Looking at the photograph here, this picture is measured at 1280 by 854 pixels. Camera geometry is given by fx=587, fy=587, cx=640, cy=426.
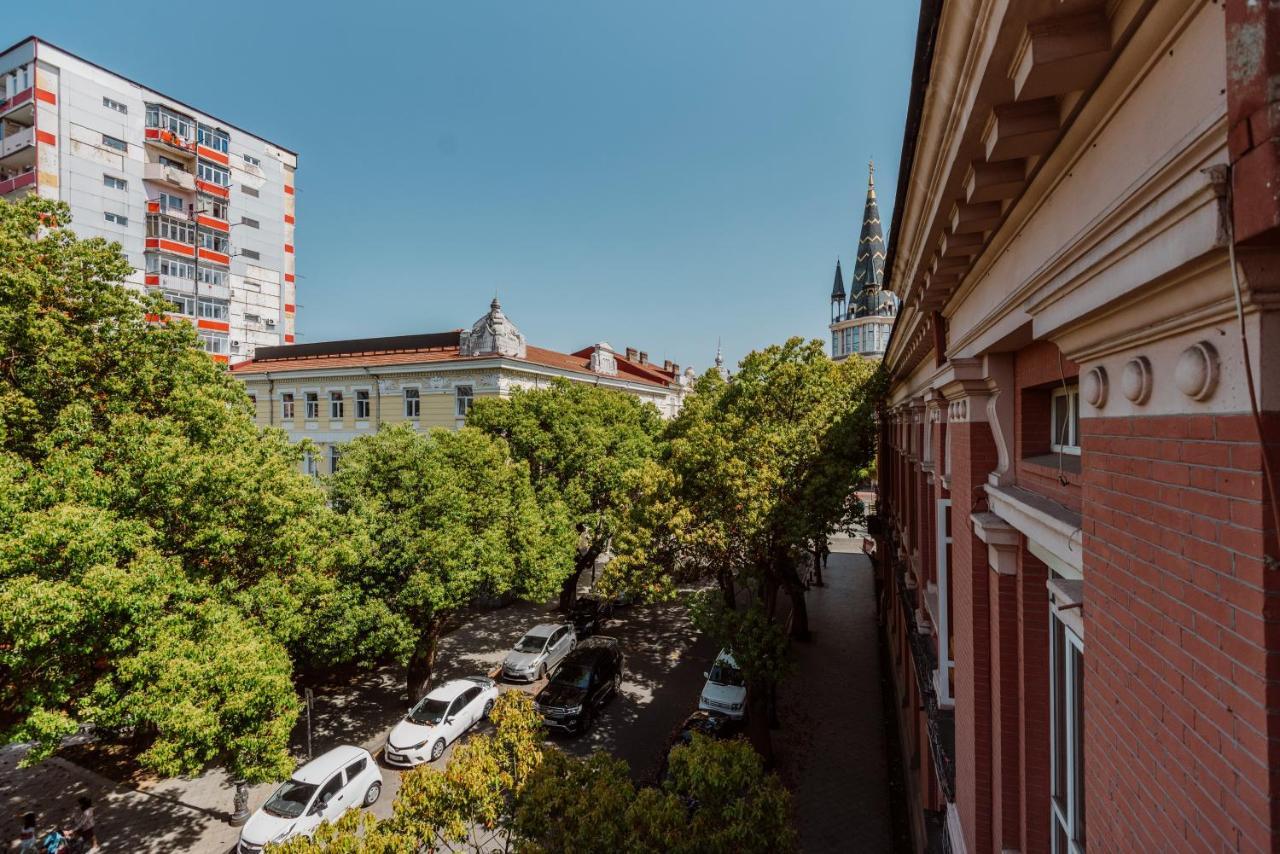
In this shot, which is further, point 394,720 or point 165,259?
point 165,259

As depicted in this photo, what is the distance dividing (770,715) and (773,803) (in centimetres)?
947

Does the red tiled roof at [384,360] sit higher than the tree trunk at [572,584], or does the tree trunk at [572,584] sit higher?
→ the red tiled roof at [384,360]

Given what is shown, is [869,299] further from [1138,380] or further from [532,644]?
[1138,380]

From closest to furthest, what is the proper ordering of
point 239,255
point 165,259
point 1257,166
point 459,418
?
1. point 1257,166
2. point 459,418
3. point 165,259
4. point 239,255

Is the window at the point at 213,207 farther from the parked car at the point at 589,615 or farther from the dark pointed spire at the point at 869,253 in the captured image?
the dark pointed spire at the point at 869,253

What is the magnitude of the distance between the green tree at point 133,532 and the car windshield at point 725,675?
9.27 m

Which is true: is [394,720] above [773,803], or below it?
below

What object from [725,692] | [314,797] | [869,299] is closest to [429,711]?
[314,797]

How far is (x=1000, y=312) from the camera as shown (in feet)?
13.8

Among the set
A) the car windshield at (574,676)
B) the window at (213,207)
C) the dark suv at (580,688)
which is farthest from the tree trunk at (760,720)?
the window at (213,207)

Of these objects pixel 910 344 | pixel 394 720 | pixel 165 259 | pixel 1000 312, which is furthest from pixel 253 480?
pixel 165 259

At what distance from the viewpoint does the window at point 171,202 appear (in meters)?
31.3

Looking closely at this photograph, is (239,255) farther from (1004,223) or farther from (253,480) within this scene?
(1004,223)

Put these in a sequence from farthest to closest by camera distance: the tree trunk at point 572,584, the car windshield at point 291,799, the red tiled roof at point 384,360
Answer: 1. the red tiled roof at point 384,360
2. the tree trunk at point 572,584
3. the car windshield at point 291,799
